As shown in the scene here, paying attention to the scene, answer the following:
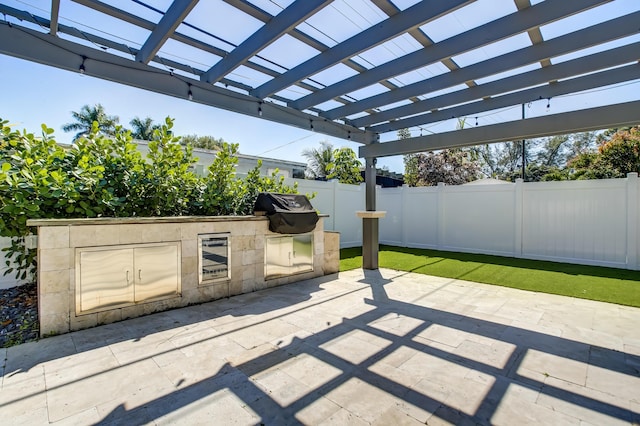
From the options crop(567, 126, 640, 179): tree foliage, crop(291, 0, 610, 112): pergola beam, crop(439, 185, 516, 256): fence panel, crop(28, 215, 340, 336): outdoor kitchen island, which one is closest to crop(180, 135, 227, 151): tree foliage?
crop(439, 185, 516, 256): fence panel

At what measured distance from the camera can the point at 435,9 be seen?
2.71 metres

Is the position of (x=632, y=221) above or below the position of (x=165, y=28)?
below

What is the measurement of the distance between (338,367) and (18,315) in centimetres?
377

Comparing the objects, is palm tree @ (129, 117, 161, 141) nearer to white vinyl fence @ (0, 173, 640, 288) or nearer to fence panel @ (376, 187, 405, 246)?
white vinyl fence @ (0, 173, 640, 288)

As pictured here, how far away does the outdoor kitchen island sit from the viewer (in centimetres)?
331

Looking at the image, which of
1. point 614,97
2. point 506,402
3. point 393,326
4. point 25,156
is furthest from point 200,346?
point 614,97

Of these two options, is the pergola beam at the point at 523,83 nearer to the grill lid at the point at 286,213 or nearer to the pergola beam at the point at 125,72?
the pergola beam at the point at 125,72

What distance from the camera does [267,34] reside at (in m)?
3.18

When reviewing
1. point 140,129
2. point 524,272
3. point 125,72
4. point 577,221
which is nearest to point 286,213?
point 125,72

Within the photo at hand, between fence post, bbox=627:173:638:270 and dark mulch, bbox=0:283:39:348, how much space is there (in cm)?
1004

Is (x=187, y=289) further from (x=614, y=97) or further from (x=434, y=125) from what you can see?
(x=614, y=97)

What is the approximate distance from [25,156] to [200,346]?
3.06 meters

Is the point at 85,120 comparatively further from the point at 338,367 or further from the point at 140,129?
the point at 338,367

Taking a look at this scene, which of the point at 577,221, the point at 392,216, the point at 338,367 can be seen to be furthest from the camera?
the point at 392,216
